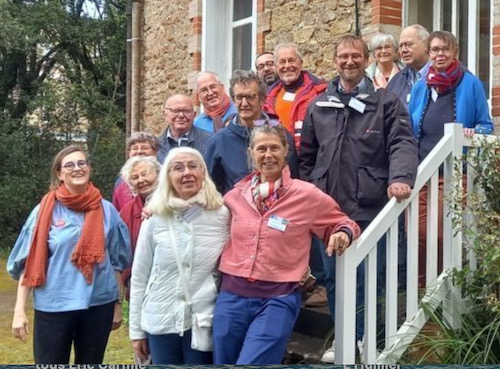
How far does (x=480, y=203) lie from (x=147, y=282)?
1.97 metres

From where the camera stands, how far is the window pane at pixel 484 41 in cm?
583

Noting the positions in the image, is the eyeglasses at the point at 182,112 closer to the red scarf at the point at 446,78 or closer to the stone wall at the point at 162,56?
the red scarf at the point at 446,78

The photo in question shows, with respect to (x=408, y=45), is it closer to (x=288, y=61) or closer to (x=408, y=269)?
(x=288, y=61)

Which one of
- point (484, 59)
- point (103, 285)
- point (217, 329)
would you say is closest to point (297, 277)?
point (217, 329)

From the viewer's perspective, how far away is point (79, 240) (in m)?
3.66

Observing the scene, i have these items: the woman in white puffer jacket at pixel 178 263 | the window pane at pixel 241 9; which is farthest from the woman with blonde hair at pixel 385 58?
the window pane at pixel 241 9

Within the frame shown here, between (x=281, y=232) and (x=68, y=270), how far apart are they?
1.19 m

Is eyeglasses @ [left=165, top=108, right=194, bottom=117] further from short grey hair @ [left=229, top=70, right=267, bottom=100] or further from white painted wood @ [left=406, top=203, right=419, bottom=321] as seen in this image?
white painted wood @ [left=406, top=203, right=419, bottom=321]

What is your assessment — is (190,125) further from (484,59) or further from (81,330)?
(484,59)

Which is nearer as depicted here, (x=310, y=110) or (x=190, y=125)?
(x=310, y=110)

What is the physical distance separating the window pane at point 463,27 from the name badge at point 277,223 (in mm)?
3418

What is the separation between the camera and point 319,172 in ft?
13.0

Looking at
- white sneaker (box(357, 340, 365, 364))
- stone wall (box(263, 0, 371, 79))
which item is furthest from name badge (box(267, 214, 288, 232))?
stone wall (box(263, 0, 371, 79))

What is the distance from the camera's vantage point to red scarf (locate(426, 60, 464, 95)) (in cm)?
431
